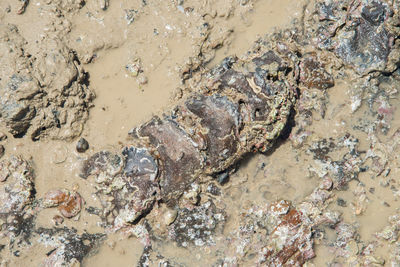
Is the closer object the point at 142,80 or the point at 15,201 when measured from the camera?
the point at 15,201

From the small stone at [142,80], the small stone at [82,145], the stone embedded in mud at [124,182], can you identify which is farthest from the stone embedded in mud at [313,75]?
the small stone at [82,145]

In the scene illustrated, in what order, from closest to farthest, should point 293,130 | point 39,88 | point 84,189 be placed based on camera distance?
point 39,88 → point 84,189 → point 293,130

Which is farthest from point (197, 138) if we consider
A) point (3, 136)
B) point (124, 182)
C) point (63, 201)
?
point (3, 136)

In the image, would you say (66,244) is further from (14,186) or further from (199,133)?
(199,133)

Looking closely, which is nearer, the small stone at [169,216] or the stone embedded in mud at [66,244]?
the stone embedded in mud at [66,244]

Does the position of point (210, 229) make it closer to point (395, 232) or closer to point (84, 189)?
point (84, 189)

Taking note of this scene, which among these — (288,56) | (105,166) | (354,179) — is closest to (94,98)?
(105,166)

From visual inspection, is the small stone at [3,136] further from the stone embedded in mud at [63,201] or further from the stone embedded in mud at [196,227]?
the stone embedded in mud at [196,227]
